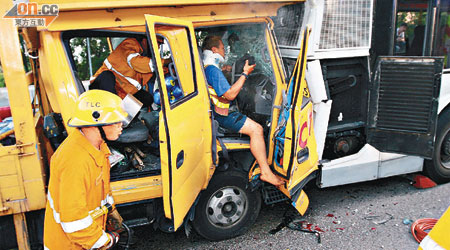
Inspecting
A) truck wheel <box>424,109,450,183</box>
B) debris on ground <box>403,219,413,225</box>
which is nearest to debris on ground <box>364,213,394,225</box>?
debris on ground <box>403,219,413,225</box>

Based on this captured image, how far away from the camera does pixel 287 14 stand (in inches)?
160

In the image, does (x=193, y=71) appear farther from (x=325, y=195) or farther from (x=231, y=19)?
(x=325, y=195)

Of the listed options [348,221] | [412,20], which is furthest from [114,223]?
[412,20]

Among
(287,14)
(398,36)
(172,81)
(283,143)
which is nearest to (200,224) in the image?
(283,143)

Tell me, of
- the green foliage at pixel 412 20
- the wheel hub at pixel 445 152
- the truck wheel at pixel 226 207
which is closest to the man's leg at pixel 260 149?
the truck wheel at pixel 226 207

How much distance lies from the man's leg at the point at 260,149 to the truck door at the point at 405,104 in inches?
54.6

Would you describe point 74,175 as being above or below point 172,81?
below

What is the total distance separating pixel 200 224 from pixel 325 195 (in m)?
1.88

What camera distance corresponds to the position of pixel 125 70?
151 inches

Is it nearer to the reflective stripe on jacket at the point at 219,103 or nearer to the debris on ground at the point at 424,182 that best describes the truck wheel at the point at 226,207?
the reflective stripe on jacket at the point at 219,103

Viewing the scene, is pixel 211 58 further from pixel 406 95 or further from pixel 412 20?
pixel 412 20

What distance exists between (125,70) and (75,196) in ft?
6.51

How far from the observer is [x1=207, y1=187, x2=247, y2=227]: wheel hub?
149 inches

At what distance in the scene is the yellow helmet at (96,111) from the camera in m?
2.22
